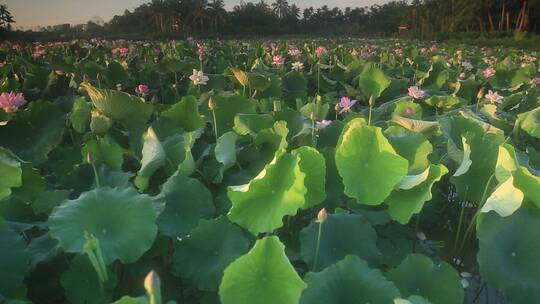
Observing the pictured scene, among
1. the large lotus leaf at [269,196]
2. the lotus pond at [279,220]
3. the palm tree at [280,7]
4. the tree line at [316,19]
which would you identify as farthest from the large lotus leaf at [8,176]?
the palm tree at [280,7]

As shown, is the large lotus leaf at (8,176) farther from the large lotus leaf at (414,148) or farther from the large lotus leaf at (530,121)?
the large lotus leaf at (530,121)

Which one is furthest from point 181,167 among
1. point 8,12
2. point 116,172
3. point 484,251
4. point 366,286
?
point 8,12

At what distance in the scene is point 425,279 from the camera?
81 cm

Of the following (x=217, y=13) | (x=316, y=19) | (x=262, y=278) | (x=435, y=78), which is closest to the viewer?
(x=262, y=278)

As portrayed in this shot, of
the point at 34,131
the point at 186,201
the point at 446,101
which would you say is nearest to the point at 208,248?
the point at 186,201

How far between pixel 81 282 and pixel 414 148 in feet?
2.37

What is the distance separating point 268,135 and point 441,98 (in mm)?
1049

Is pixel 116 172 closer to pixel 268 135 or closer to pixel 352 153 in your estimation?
pixel 268 135

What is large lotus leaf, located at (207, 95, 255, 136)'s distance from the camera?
→ 5.01 feet

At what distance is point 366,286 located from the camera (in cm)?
70

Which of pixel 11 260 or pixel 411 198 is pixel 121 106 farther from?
pixel 411 198

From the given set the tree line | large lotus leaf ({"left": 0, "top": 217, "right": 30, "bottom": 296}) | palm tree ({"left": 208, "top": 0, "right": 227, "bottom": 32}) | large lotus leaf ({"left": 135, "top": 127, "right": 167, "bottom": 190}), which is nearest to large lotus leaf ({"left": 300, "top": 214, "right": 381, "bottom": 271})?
large lotus leaf ({"left": 135, "top": 127, "right": 167, "bottom": 190})

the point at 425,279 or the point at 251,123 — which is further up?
the point at 251,123

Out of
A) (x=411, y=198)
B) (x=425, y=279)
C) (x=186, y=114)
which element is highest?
(x=186, y=114)
